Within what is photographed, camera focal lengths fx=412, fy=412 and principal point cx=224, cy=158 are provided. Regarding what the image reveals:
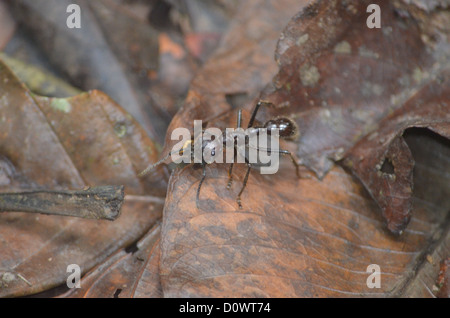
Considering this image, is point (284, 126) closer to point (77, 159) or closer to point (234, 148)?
point (234, 148)

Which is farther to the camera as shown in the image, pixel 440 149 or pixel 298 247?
pixel 440 149

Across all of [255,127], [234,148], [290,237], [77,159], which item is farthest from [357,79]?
[77,159]

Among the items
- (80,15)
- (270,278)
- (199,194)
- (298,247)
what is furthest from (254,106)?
(80,15)

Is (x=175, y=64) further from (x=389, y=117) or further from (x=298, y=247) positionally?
(x=298, y=247)

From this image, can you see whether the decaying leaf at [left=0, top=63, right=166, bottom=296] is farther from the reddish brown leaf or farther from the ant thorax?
the reddish brown leaf

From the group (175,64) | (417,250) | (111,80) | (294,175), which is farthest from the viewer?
(175,64)

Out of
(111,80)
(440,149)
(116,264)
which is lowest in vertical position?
(116,264)

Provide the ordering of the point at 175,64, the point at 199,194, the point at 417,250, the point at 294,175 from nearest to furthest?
1. the point at 199,194
2. the point at 417,250
3. the point at 294,175
4. the point at 175,64
